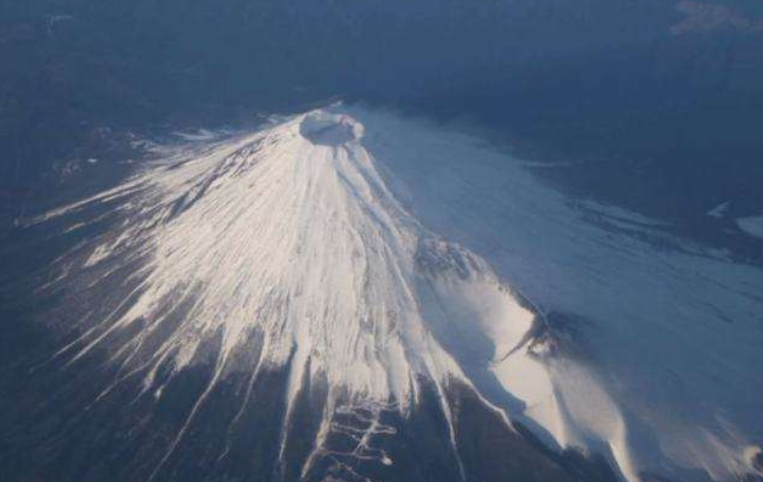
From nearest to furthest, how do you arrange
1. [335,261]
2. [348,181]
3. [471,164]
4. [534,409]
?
[534,409], [335,261], [348,181], [471,164]

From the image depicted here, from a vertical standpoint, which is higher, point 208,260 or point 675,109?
point 675,109

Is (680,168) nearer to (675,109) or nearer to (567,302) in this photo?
(675,109)

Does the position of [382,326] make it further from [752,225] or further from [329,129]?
[752,225]

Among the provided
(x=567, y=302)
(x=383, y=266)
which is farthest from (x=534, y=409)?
(x=383, y=266)

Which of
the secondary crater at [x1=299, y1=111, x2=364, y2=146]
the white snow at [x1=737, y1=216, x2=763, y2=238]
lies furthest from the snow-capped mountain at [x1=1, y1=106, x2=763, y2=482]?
the white snow at [x1=737, y1=216, x2=763, y2=238]

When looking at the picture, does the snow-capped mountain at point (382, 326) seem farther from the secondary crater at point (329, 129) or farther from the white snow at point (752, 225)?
the white snow at point (752, 225)

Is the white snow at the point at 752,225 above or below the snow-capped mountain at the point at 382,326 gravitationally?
above

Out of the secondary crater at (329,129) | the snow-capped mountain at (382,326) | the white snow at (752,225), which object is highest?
the secondary crater at (329,129)

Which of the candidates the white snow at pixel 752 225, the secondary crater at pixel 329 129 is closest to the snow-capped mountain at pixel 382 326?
the secondary crater at pixel 329 129
